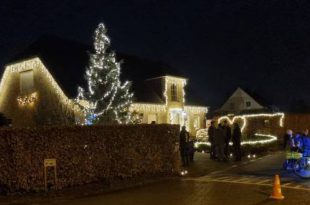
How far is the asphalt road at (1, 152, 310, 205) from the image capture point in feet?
40.4

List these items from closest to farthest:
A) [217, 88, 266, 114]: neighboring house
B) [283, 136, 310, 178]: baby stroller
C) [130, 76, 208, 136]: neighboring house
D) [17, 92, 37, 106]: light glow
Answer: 1. [283, 136, 310, 178]: baby stroller
2. [17, 92, 37, 106]: light glow
3. [130, 76, 208, 136]: neighboring house
4. [217, 88, 266, 114]: neighboring house

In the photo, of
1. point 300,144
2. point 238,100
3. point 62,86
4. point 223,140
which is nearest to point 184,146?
point 223,140

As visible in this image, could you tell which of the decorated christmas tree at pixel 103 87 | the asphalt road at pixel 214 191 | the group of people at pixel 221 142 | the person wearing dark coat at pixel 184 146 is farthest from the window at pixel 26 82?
the asphalt road at pixel 214 191

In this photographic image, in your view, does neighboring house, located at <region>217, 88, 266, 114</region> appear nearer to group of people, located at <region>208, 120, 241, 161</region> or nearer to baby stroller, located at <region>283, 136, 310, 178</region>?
group of people, located at <region>208, 120, 241, 161</region>

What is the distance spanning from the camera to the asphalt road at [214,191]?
12328mm

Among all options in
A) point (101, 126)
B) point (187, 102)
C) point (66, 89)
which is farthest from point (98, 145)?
point (187, 102)

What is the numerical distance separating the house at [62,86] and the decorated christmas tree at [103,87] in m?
1.62

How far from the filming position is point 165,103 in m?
36.7

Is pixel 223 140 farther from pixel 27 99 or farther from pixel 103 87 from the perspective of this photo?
pixel 27 99

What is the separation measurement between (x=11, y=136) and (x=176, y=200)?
5357 mm

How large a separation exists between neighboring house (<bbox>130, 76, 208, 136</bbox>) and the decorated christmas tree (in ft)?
24.6

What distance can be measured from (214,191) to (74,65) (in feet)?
69.3

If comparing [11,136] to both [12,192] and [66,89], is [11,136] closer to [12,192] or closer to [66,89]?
[12,192]

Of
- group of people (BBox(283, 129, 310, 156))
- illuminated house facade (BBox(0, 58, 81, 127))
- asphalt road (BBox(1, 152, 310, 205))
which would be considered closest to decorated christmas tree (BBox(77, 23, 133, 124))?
illuminated house facade (BBox(0, 58, 81, 127))
